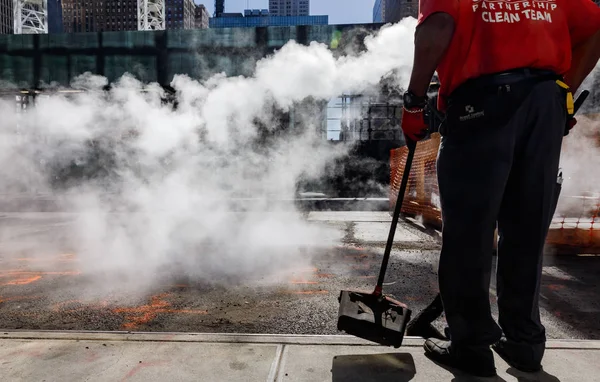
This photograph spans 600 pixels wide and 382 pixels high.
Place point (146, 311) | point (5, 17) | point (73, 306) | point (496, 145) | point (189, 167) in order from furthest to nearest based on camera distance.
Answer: point (5, 17) → point (189, 167) → point (73, 306) → point (146, 311) → point (496, 145)

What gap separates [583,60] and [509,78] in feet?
1.95

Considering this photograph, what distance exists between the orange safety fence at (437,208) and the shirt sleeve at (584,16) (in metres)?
3.09

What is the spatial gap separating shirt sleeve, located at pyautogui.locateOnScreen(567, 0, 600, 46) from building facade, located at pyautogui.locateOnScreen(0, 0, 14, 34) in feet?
438

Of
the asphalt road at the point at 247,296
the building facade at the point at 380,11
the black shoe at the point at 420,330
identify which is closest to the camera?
the black shoe at the point at 420,330

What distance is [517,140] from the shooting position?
5.30 feet

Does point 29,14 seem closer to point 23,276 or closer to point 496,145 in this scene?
point 23,276

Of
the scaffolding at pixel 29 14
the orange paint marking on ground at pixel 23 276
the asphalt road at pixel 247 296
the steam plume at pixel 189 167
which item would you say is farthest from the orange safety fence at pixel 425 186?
the scaffolding at pixel 29 14

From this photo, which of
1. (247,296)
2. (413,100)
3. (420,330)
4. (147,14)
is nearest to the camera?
(413,100)

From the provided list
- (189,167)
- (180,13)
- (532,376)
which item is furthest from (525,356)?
(180,13)

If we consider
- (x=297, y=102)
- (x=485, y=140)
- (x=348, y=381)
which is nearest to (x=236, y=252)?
(x=348, y=381)

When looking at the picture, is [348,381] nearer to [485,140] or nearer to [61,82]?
[485,140]

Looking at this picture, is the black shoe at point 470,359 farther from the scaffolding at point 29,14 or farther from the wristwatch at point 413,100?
the scaffolding at point 29,14

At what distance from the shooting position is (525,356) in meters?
1.70

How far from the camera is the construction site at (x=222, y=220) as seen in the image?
6.34ft
